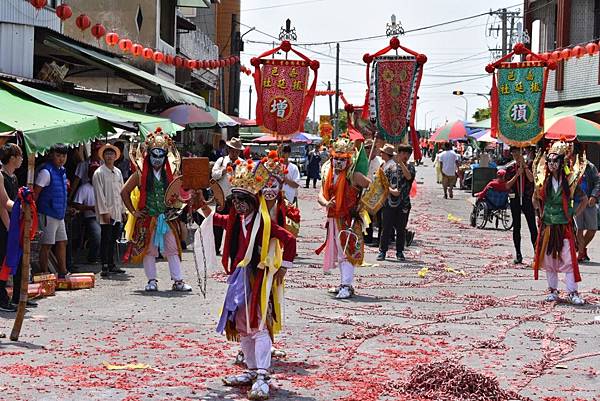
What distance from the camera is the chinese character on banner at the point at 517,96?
62.5 feet

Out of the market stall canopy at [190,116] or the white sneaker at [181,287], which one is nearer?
the white sneaker at [181,287]

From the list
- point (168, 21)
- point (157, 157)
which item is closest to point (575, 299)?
point (157, 157)

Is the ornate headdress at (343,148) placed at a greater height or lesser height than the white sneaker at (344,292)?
greater

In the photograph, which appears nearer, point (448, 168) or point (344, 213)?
point (344, 213)

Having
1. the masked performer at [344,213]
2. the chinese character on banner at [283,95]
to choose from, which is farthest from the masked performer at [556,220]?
the chinese character on banner at [283,95]

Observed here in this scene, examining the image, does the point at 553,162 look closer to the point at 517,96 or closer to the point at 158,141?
the point at 158,141

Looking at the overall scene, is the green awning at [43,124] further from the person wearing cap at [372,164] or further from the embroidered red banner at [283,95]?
the embroidered red banner at [283,95]

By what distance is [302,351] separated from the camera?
9.16 metres

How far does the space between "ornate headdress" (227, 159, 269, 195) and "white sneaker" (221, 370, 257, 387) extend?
1352mm

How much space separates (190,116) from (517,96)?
7180 mm

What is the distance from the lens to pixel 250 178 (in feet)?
25.5

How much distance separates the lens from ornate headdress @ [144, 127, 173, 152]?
12.7m

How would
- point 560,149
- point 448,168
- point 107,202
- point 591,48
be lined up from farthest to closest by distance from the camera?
point 448,168
point 591,48
point 107,202
point 560,149

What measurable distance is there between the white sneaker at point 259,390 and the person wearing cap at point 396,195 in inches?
375
